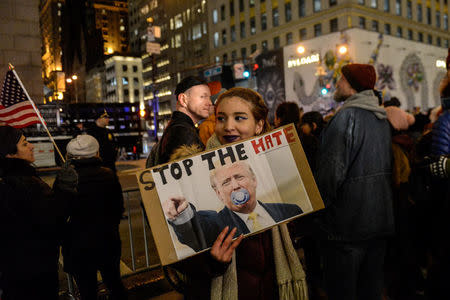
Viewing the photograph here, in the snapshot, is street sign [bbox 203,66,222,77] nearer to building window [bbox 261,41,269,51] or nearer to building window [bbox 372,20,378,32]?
building window [bbox 261,41,269,51]

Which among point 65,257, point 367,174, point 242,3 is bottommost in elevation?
point 65,257

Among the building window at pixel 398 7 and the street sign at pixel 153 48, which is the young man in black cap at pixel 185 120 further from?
the building window at pixel 398 7

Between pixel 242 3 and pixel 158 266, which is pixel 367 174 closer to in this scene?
pixel 158 266

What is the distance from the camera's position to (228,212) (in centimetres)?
172

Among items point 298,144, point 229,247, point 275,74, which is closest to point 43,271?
point 229,247

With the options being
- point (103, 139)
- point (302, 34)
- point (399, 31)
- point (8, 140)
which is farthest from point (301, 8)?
point (8, 140)

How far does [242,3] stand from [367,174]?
53.3 m

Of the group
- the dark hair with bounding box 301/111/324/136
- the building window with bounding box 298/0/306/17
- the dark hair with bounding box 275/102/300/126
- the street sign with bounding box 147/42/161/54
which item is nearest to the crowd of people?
the dark hair with bounding box 275/102/300/126

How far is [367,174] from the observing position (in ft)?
8.76

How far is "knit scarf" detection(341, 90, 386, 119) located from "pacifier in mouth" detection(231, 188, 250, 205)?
153cm

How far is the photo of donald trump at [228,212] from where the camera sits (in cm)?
163

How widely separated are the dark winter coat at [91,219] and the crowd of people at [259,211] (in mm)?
11

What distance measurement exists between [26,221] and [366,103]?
3273 mm

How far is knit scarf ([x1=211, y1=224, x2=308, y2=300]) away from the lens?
193 centimetres
